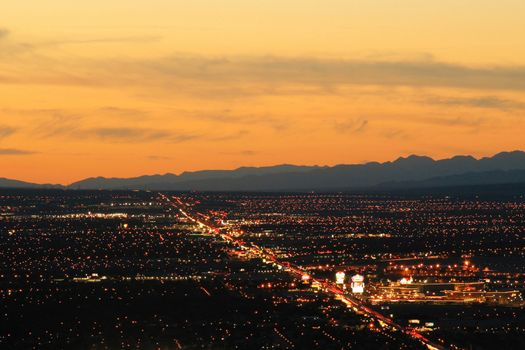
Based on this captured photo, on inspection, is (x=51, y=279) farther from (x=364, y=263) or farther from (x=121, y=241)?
(x=121, y=241)

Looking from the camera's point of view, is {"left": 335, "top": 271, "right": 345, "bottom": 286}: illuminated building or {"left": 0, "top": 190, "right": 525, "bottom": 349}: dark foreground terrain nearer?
{"left": 0, "top": 190, "right": 525, "bottom": 349}: dark foreground terrain

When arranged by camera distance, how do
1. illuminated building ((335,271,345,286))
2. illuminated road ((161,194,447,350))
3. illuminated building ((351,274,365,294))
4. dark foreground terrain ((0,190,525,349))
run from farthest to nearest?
illuminated building ((335,271,345,286)), illuminated building ((351,274,365,294)), dark foreground terrain ((0,190,525,349)), illuminated road ((161,194,447,350))

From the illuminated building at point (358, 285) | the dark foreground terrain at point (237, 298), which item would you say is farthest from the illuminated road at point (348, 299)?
the illuminated building at point (358, 285)

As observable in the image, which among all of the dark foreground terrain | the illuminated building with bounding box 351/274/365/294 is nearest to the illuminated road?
the dark foreground terrain

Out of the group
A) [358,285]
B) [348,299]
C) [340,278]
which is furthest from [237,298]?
[340,278]

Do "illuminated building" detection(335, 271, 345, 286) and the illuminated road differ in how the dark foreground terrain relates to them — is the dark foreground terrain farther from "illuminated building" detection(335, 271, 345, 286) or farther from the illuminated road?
"illuminated building" detection(335, 271, 345, 286)

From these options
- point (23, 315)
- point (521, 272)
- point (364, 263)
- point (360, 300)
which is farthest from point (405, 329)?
point (364, 263)

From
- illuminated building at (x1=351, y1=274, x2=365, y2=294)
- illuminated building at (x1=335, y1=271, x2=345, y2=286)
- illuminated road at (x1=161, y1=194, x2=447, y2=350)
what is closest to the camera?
illuminated road at (x1=161, y1=194, x2=447, y2=350)

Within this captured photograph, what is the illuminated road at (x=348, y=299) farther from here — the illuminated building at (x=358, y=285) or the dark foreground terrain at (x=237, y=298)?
the illuminated building at (x=358, y=285)

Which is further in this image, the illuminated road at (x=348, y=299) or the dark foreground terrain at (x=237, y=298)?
the dark foreground terrain at (x=237, y=298)

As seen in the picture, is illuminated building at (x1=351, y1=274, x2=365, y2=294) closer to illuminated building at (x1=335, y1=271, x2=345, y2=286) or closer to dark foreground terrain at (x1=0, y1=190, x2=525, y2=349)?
dark foreground terrain at (x1=0, y1=190, x2=525, y2=349)

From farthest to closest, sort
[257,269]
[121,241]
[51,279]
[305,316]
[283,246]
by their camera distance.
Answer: [121,241] → [283,246] → [257,269] → [51,279] → [305,316]
